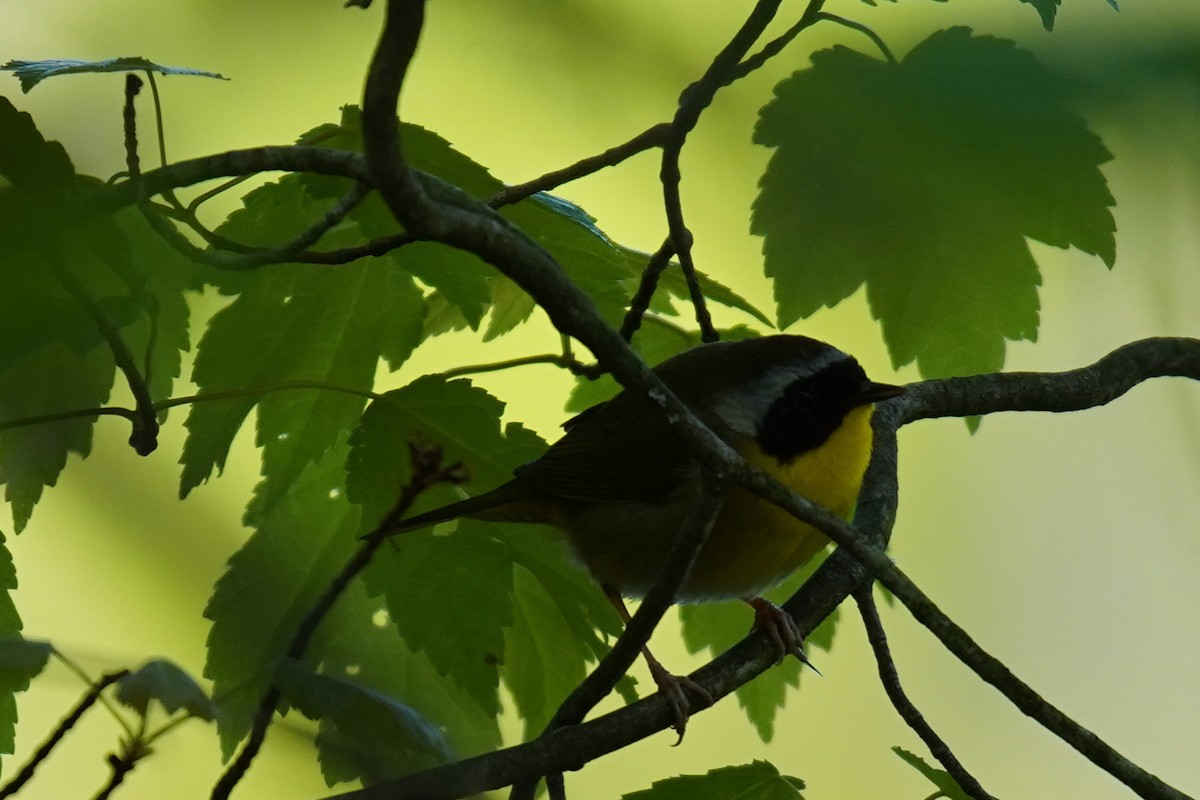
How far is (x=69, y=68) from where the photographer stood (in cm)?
112

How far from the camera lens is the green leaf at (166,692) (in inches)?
28.5

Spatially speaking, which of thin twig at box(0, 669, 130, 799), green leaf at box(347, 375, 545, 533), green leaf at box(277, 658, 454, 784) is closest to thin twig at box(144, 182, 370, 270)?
green leaf at box(347, 375, 545, 533)

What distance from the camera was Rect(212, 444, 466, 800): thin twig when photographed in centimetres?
61

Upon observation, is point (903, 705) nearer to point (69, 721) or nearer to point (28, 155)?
point (69, 721)

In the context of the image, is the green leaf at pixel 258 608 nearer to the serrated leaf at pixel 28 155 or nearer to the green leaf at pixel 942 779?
the serrated leaf at pixel 28 155

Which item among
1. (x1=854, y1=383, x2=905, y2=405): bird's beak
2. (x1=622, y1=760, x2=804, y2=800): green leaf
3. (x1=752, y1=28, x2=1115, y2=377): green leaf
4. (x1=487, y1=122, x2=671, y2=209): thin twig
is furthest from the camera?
(x1=854, y1=383, x2=905, y2=405): bird's beak

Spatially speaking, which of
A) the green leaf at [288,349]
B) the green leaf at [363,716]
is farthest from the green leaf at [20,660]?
the green leaf at [288,349]

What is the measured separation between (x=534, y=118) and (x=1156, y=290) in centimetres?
168

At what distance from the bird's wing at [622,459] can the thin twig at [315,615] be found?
3.46 ft

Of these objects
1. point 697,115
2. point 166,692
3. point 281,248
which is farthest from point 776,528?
point 166,692

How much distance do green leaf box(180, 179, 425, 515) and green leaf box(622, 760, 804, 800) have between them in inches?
20.8

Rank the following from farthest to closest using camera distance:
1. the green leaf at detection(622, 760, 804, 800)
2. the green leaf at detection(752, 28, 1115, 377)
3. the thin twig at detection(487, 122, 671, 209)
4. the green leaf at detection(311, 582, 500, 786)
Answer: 1. the thin twig at detection(487, 122, 671, 209)
2. the green leaf at detection(622, 760, 804, 800)
3. the green leaf at detection(311, 582, 500, 786)
4. the green leaf at detection(752, 28, 1115, 377)

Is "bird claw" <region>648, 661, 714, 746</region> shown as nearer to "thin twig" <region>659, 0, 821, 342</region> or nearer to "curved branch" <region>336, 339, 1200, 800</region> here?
"curved branch" <region>336, 339, 1200, 800</region>

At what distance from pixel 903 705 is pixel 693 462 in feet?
1.92
